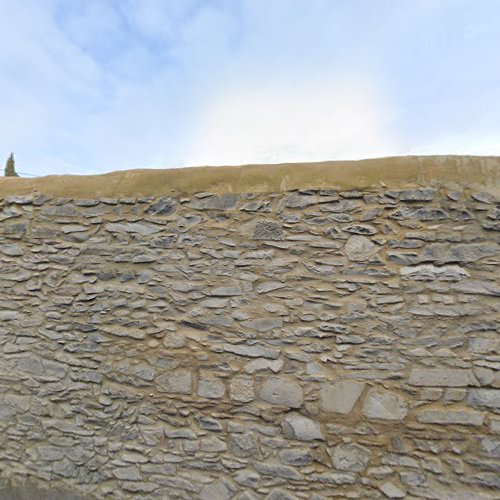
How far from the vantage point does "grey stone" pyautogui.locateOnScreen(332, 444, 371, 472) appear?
2.59 metres

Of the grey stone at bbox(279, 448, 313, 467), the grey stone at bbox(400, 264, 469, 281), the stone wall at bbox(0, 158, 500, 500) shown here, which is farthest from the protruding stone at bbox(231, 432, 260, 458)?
the grey stone at bbox(400, 264, 469, 281)

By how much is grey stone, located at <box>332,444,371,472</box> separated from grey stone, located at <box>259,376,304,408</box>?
409 mm

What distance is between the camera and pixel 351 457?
260cm

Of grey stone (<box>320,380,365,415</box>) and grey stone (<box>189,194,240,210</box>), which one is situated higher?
grey stone (<box>189,194,240,210</box>)

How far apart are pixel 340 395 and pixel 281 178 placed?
66.2 inches

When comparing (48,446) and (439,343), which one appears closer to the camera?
(439,343)

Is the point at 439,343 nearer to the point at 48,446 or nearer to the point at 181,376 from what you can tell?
the point at 181,376

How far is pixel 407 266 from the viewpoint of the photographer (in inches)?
105

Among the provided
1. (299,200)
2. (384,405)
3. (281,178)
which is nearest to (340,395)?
(384,405)

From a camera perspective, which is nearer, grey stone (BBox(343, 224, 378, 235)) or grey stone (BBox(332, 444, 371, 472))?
grey stone (BBox(332, 444, 371, 472))

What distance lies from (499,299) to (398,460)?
50.7 inches

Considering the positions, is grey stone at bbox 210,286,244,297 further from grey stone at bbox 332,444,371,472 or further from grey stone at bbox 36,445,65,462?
grey stone at bbox 36,445,65,462

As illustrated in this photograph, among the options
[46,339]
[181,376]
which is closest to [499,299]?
[181,376]

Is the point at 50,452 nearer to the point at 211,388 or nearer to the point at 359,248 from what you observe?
the point at 211,388
